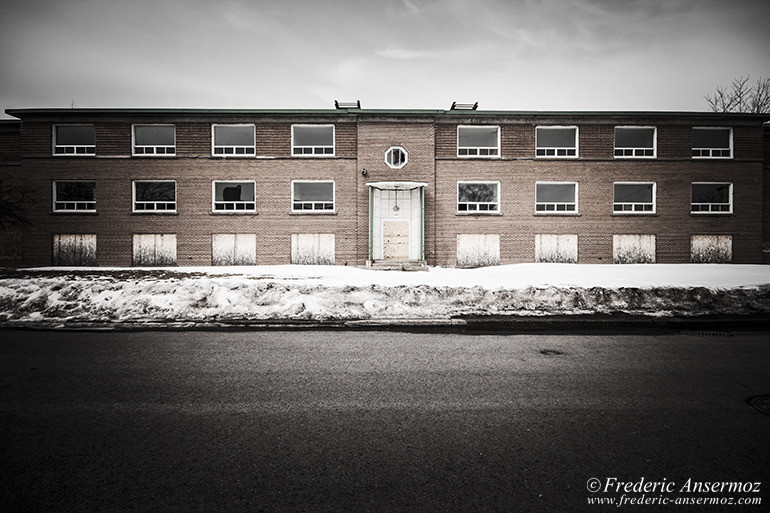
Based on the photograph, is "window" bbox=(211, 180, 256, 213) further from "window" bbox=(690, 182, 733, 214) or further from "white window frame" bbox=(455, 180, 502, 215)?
"window" bbox=(690, 182, 733, 214)

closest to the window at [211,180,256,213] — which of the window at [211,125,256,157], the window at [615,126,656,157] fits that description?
the window at [211,125,256,157]

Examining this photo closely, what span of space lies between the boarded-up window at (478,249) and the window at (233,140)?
13.0 m

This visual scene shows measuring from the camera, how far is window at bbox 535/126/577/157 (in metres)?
21.2

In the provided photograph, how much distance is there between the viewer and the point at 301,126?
21.0m

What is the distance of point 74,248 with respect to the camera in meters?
20.5

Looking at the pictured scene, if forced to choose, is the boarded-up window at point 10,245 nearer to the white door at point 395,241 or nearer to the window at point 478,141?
the white door at point 395,241

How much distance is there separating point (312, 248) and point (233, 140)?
7732mm

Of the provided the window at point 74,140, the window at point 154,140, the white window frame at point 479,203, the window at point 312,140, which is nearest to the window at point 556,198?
the white window frame at point 479,203

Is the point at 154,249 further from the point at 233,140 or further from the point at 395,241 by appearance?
the point at 395,241

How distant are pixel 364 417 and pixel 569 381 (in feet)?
8.23

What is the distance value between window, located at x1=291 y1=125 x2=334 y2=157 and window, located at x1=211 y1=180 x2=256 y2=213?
3.34m

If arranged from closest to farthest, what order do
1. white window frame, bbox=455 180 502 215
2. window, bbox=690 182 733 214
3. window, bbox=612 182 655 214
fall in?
white window frame, bbox=455 180 502 215
window, bbox=612 182 655 214
window, bbox=690 182 733 214

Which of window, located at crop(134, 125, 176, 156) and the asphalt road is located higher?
window, located at crop(134, 125, 176, 156)

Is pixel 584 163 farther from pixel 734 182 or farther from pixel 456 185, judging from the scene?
pixel 734 182
